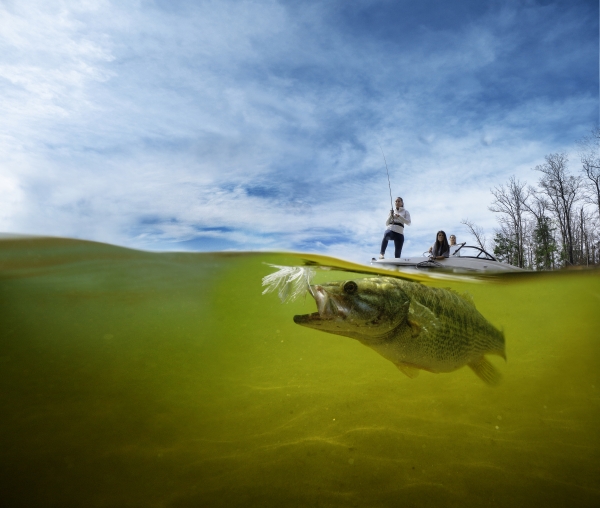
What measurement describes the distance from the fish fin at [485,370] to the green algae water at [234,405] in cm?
72

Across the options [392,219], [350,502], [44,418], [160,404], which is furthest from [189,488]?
[392,219]

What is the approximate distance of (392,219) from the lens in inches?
317

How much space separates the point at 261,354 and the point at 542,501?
336 centimetres

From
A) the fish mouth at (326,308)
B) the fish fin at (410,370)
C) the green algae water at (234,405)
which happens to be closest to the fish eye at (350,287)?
the fish mouth at (326,308)

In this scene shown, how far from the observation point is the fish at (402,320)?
1789mm

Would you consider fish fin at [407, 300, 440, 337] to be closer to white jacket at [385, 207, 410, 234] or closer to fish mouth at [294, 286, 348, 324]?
fish mouth at [294, 286, 348, 324]

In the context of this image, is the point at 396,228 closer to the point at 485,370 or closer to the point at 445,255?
the point at 445,255

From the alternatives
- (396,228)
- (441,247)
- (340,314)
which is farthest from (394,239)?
(340,314)

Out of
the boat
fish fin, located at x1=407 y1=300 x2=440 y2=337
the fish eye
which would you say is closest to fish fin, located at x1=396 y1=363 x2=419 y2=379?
fish fin, located at x1=407 y1=300 x2=440 y2=337

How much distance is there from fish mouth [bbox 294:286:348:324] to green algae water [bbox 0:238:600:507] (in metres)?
1.63

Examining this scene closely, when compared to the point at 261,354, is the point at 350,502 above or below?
below

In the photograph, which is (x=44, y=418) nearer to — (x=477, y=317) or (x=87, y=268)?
(x=87, y=268)

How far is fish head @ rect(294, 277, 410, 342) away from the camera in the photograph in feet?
5.74

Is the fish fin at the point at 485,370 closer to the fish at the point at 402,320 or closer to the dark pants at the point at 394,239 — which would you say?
the fish at the point at 402,320
